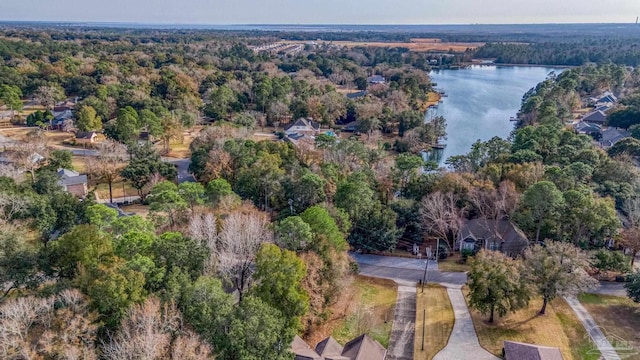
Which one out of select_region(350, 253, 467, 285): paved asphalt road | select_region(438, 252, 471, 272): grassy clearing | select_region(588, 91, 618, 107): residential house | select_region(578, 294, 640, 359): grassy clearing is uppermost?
select_region(588, 91, 618, 107): residential house

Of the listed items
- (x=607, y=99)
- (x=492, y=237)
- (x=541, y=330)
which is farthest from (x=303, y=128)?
(x=607, y=99)

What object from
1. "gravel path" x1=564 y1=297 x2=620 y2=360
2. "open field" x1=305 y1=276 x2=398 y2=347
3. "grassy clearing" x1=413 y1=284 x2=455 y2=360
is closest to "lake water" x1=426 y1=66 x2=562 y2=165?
"grassy clearing" x1=413 y1=284 x2=455 y2=360

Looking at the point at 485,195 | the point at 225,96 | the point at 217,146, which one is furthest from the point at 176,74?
the point at 485,195

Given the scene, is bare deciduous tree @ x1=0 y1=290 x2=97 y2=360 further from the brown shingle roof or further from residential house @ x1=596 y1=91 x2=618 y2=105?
residential house @ x1=596 y1=91 x2=618 y2=105

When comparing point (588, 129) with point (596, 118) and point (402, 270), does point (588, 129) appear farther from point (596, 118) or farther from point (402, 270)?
point (402, 270)

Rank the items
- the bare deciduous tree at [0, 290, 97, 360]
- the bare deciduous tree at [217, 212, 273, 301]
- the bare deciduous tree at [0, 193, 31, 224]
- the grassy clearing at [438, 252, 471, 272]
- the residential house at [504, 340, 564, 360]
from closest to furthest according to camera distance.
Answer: the bare deciduous tree at [0, 290, 97, 360] → the residential house at [504, 340, 564, 360] → the bare deciduous tree at [217, 212, 273, 301] → the bare deciduous tree at [0, 193, 31, 224] → the grassy clearing at [438, 252, 471, 272]

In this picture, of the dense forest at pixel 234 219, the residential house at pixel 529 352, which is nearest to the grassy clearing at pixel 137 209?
the dense forest at pixel 234 219
